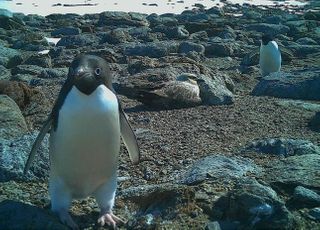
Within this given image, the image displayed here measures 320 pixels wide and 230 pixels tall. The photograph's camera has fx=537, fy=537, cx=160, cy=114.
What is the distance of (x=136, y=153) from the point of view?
3488 millimetres

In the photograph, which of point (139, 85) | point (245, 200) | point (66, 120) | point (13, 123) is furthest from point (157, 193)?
point (139, 85)

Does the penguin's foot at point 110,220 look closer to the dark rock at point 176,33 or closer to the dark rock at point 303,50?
the dark rock at point 303,50

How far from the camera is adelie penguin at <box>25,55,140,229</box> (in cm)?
289

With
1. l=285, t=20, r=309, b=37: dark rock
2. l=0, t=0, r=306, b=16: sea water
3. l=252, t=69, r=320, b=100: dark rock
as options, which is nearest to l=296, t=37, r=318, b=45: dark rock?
l=285, t=20, r=309, b=37: dark rock

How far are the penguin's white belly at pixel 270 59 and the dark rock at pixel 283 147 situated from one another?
231 inches

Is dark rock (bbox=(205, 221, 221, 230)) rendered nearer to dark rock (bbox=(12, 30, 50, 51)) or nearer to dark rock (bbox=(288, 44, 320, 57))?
dark rock (bbox=(288, 44, 320, 57))

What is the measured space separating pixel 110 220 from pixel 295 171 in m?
1.45

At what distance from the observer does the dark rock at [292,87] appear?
7.48 meters

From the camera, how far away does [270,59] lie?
416 inches

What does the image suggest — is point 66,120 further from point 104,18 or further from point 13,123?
point 104,18

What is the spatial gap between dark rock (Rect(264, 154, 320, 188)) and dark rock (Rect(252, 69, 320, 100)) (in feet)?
11.4

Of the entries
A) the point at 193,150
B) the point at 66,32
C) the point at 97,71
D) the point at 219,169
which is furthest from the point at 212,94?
the point at 66,32

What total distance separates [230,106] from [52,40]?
38.4ft

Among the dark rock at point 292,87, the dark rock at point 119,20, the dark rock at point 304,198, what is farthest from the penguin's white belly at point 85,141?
the dark rock at point 119,20
